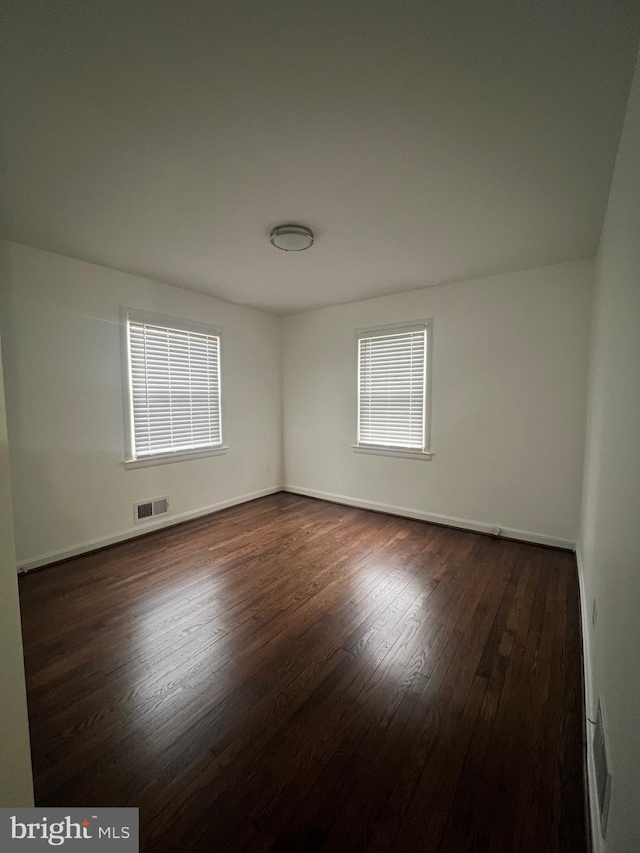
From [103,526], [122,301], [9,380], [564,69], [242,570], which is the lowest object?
[242,570]

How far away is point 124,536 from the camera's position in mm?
3385

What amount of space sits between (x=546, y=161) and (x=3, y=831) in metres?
3.29

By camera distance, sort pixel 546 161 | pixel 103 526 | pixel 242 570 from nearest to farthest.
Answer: pixel 546 161
pixel 242 570
pixel 103 526

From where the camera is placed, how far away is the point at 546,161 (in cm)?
173

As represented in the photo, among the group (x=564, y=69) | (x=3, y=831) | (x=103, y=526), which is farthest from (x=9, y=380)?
(x=564, y=69)

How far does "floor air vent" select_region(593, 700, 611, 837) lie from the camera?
98cm

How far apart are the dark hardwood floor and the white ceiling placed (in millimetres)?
2634

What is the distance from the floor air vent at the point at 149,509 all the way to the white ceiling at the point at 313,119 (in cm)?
246

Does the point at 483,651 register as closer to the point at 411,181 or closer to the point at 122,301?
the point at 411,181

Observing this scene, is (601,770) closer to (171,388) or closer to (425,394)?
(425,394)

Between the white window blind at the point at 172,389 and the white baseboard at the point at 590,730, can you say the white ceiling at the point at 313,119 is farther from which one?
the white baseboard at the point at 590,730

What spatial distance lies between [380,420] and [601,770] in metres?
3.35

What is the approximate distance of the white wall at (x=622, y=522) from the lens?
836 millimetres

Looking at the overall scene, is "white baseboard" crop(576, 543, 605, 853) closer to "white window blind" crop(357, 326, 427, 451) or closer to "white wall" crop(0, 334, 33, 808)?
"white wall" crop(0, 334, 33, 808)
